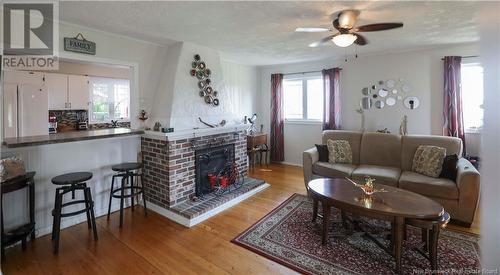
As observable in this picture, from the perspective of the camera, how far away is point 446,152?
11.3ft

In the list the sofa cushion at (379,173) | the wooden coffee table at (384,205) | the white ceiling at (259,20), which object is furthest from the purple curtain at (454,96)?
the wooden coffee table at (384,205)

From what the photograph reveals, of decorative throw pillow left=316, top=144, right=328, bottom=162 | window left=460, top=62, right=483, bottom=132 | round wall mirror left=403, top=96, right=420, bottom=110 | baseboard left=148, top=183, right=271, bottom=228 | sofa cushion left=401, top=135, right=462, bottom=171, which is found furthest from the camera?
round wall mirror left=403, top=96, right=420, bottom=110

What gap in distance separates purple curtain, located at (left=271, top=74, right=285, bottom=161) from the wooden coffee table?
3.12 m

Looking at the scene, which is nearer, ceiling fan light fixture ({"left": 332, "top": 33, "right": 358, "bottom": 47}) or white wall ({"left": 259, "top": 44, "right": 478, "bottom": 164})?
ceiling fan light fixture ({"left": 332, "top": 33, "right": 358, "bottom": 47})

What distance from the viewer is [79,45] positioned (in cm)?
289

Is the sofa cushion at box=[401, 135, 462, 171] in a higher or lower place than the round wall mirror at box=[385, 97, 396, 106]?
lower

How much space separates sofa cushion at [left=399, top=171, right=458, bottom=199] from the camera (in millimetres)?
2924

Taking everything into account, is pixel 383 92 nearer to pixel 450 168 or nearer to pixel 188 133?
pixel 450 168

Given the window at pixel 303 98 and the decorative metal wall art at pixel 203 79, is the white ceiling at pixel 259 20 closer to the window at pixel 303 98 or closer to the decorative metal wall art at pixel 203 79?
the decorative metal wall art at pixel 203 79

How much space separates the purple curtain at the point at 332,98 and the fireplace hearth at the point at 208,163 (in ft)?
7.29

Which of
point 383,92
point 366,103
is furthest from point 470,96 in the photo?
point 366,103

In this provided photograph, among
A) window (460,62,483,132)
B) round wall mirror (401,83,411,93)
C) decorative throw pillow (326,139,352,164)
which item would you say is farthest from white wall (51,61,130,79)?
window (460,62,483,132)

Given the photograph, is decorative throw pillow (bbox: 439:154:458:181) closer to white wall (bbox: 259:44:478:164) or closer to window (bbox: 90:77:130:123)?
white wall (bbox: 259:44:478:164)

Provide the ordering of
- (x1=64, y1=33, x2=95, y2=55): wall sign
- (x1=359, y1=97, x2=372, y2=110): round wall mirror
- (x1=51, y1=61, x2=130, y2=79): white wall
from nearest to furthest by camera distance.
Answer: (x1=64, y1=33, x2=95, y2=55): wall sign → (x1=359, y1=97, x2=372, y2=110): round wall mirror → (x1=51, y1=61, x2=130, y2=79): white wall
